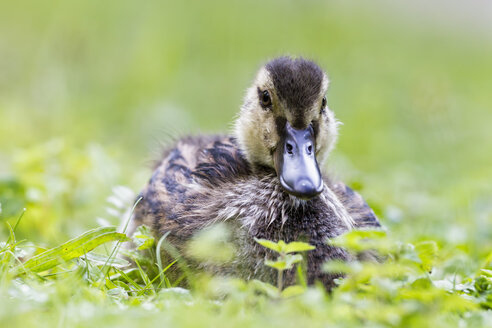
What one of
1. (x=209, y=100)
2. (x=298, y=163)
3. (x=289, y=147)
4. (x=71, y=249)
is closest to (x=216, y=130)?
(x=209, y=100)

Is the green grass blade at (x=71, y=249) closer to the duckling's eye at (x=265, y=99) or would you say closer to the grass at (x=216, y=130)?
the grass at (x=216, y=130)

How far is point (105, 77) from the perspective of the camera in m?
9.88

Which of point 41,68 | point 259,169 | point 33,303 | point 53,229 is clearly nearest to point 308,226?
point 259,169

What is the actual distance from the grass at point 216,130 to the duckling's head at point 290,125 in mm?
563

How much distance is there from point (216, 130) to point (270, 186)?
3333mm

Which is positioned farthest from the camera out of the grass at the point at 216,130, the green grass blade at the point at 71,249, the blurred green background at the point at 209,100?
the blurred green background at the point at 209,100

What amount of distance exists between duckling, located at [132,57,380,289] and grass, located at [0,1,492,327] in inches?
8.9

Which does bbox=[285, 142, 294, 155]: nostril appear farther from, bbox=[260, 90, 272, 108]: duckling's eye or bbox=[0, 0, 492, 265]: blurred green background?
bbox=[0, 0, 492, 265]: blurred green background

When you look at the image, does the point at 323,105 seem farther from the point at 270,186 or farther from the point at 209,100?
the point at 209,100

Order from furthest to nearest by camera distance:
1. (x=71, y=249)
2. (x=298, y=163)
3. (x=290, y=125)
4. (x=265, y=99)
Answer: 1. (x=265, y=99)
2. (x=290, y=125)
3. (x=298, y=163)
4. (x=71, y=249)

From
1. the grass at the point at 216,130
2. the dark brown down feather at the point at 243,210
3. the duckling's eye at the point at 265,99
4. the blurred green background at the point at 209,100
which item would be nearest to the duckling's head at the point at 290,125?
the duckling's eye at the point at 265,99

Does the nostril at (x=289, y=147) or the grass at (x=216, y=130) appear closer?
the grass at (x=216, y=130)

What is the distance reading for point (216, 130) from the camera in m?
7.13

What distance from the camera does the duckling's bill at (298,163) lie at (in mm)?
3477
